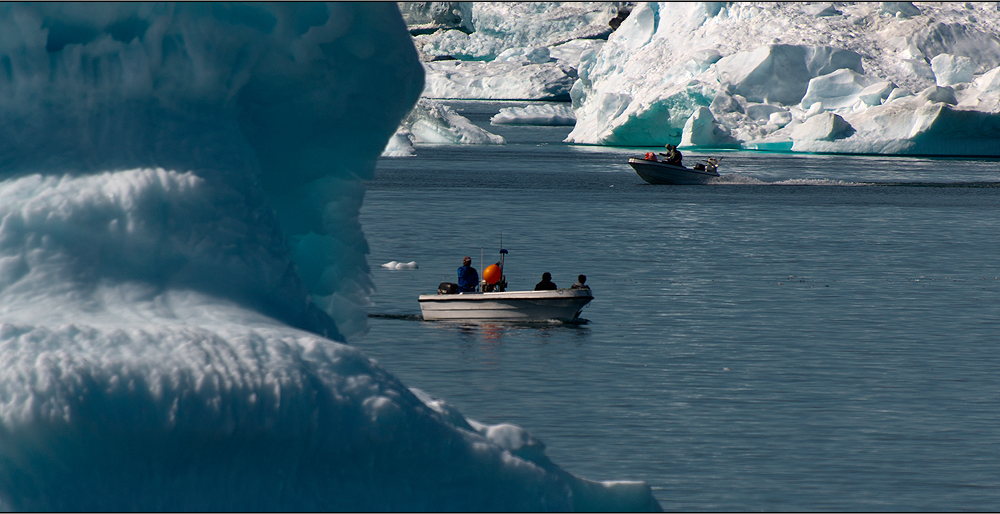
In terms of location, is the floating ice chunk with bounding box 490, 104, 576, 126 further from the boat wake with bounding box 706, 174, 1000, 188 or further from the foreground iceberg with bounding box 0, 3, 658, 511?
the foreground iceberg with bounding box 0, 3, 658, 511

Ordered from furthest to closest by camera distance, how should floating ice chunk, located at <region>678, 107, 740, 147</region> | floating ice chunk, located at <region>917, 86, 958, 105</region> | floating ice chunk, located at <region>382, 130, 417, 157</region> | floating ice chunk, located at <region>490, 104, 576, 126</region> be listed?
floating ice chunk, located at <region>490, 104, 576, 126</region>
floating ice chunk, located at <region>382, 130, 417, 157</region>
floating ice chunk, located at <region>678, 107, 740, 147</region>
floating ice chunk, located at <region>917, 86, 958, 105</region>

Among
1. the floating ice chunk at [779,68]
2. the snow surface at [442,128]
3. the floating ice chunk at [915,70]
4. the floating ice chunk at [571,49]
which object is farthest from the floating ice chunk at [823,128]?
the floating ice chunk at [571,49]

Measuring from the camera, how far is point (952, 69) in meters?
71.9

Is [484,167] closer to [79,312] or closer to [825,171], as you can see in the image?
[825,171]

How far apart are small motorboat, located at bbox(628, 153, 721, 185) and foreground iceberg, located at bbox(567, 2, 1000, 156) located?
11702mm

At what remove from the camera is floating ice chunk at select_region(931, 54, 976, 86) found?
71.9 meters

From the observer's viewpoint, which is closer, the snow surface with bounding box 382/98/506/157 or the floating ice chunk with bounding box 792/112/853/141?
the floating ice chunk with bounding box 792/112/853/141

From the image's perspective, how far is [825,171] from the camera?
66875mm

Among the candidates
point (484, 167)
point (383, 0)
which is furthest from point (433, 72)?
point (383, 0)

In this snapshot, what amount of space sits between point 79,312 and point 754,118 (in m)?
68.1

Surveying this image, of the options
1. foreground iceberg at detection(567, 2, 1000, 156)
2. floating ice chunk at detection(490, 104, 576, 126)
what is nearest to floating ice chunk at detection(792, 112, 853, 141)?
foreground iceberg at detection(567, 2, 1000, 156)

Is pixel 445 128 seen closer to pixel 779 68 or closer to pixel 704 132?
pixel 704 132

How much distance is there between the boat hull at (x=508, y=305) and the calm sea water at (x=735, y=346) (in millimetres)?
306

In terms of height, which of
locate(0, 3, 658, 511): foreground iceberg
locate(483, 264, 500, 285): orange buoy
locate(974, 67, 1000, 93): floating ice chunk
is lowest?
locate(483, 264, 500, 285): orange buoy
